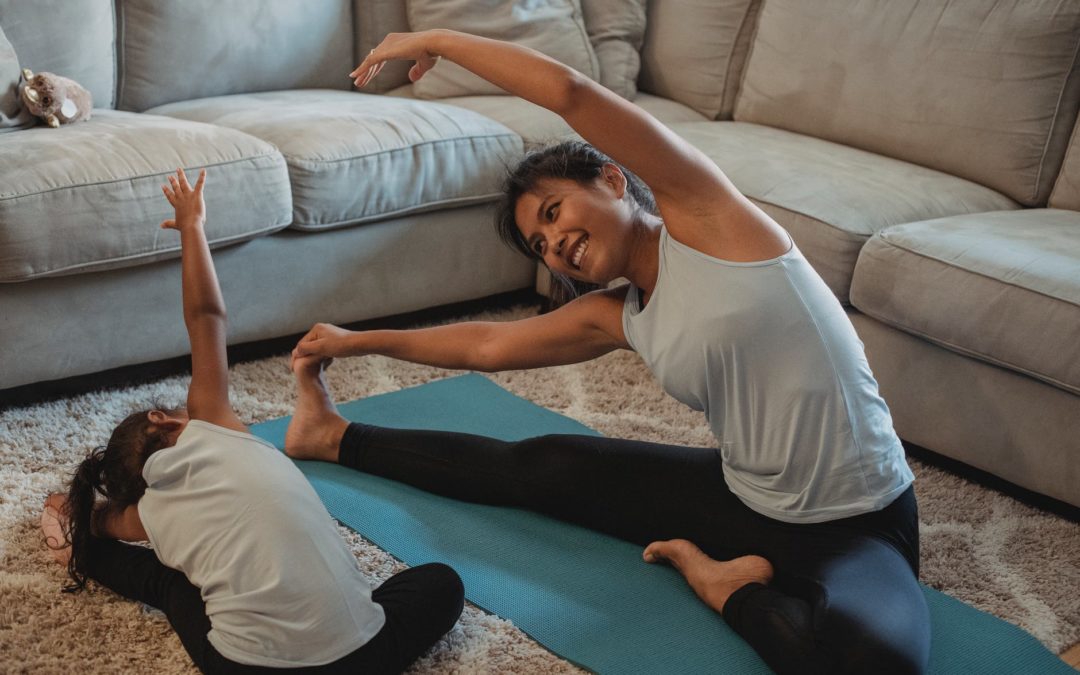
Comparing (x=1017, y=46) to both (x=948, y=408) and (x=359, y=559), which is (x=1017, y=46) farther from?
(x=359, y=559)

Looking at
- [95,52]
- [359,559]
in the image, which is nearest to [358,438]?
[359,559]

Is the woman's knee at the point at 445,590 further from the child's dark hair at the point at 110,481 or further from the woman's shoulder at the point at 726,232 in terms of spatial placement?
the woman's shoulder at the point at 726,232

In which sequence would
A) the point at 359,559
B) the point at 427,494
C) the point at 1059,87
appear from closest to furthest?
1. the point at 359,559
2. the point at 427,494
3. the point at 1059,87

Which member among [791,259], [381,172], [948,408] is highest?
[791,259]

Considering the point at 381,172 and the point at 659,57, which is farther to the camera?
the point at 659,57

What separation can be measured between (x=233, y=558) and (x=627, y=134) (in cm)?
72

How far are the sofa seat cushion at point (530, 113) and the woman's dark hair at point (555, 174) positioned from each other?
0.88 metres

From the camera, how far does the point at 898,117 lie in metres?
2.58

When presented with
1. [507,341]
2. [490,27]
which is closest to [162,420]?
[507,341]

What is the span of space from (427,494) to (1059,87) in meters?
1.63

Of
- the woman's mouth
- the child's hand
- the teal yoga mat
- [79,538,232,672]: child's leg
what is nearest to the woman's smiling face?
the woman's mouth

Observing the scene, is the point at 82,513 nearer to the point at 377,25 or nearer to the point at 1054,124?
the point at 377,25

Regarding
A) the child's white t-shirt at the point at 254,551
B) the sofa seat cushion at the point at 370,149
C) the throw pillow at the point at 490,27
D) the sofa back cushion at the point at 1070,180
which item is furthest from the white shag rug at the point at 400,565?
the throw pillow at the point at 490,27

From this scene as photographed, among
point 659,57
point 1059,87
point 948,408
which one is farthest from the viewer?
point 659,57
